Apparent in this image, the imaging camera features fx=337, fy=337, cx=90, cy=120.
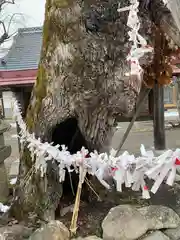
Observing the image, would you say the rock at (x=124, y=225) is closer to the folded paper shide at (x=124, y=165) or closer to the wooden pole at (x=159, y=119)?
the folded paper shide at (x=124, y=165)

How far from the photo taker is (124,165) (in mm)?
2184

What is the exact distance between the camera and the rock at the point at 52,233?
253cm

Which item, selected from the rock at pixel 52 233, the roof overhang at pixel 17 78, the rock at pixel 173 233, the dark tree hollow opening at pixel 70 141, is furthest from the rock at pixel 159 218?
the roof overhang at pixel 17 78

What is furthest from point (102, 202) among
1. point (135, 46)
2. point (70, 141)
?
point (135, 46)

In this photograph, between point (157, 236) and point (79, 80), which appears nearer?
point (157, 236)

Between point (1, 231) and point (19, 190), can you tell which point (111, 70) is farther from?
point (1, 231)


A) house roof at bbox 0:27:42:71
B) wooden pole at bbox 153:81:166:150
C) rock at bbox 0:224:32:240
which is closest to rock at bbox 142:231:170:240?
rock at bbox 0:224:32:240

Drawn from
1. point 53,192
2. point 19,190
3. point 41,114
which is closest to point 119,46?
point 41,114

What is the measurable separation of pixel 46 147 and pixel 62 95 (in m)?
0.47

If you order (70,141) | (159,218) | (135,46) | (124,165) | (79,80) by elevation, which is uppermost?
(135,46)

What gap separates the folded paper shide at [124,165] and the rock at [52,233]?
1.42ft

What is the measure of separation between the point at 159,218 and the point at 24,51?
9739 millimetres

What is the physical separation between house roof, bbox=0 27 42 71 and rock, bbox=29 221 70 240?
7.79 meters

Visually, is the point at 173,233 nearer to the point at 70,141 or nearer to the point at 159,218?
the point at 159,218
